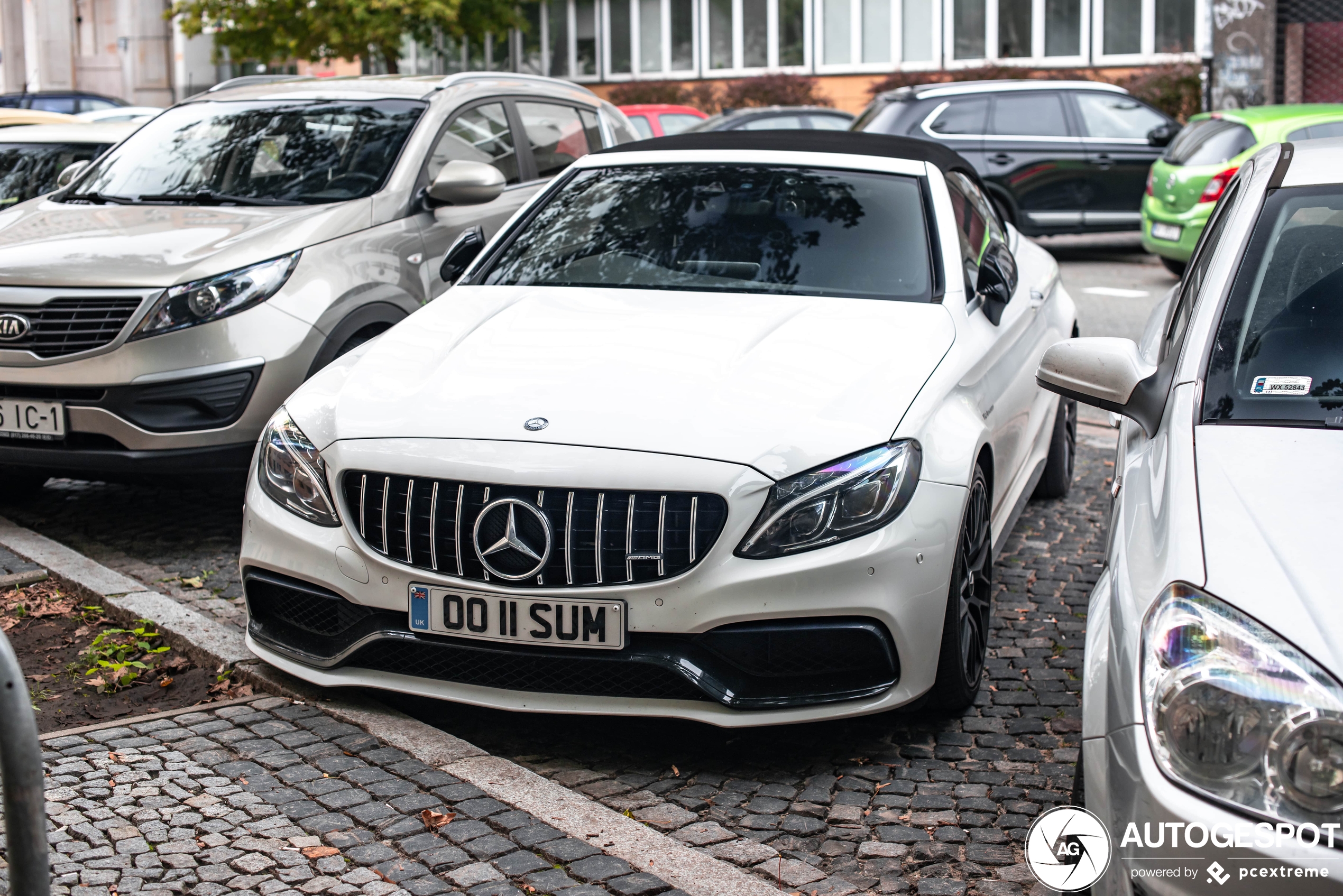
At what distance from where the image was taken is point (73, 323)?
18.5ft

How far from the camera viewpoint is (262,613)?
13.9ft

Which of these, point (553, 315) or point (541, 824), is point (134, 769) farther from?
point (553, 315)

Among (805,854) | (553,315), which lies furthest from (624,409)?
(805,854)

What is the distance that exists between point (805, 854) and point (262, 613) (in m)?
1.82

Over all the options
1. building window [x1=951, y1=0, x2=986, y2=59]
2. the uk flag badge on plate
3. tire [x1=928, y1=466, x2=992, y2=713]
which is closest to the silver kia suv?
the uk flag badge on plate

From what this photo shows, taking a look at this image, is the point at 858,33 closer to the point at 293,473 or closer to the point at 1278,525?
the point at 293,473

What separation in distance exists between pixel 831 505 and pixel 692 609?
0.44m

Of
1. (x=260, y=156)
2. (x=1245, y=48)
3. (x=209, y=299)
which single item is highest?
(x=1245, y=48)

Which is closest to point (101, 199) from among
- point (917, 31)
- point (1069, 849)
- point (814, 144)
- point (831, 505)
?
point (814, 144)

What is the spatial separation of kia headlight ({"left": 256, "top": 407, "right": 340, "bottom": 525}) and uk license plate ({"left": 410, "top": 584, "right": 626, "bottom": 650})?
44cm

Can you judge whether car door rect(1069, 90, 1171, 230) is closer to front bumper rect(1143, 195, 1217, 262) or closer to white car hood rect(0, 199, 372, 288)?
front bumper rect(1143, 195, 1217, 262)

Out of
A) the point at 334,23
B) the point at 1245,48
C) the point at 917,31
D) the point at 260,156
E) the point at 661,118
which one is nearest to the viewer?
the point at 260,156

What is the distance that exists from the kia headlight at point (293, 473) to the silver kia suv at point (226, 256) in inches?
58.9

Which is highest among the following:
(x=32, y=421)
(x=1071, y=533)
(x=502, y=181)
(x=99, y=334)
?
(x=502, y=181)
